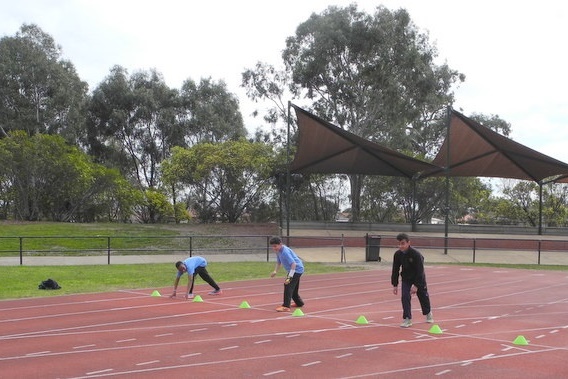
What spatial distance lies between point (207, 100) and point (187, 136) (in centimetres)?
371

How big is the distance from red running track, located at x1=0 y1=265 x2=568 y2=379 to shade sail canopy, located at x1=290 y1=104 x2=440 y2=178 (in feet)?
48.7

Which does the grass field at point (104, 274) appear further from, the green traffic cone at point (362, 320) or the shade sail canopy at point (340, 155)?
the shade sail canopy at point (340, 155)

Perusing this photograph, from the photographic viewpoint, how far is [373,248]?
82.6 ft

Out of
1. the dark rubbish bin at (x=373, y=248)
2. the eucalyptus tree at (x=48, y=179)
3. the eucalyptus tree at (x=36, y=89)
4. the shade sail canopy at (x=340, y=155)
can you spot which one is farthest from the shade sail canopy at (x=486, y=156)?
the eucalyptus tree at (x=36, y=89)

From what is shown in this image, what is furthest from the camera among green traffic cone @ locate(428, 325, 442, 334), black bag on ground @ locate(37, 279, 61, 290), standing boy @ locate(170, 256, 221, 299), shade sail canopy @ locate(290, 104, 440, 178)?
shade sail canopy @ locate(290, 104, 440, 178)

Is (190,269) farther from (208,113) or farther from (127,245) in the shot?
(208,113)

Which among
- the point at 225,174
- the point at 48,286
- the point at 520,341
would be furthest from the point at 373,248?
the point at 225,174

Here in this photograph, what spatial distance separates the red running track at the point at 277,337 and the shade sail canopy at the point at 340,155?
14.8m

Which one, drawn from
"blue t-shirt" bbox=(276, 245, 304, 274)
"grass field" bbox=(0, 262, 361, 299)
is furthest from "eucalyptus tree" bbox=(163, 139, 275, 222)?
"blue t-shirt" bbox=(276, 245, 304, 274)

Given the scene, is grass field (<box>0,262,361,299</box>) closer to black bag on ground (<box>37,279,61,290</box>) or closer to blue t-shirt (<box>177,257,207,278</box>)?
black bag on ground (<box>37,279,61,290</box>)

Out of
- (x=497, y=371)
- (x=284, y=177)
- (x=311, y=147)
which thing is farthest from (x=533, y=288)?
(x=284, y=177)

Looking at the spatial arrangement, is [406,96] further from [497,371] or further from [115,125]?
[497,371]

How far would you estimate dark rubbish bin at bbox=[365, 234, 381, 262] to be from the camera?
2508cm

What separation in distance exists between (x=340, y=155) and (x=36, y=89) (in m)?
27.1
